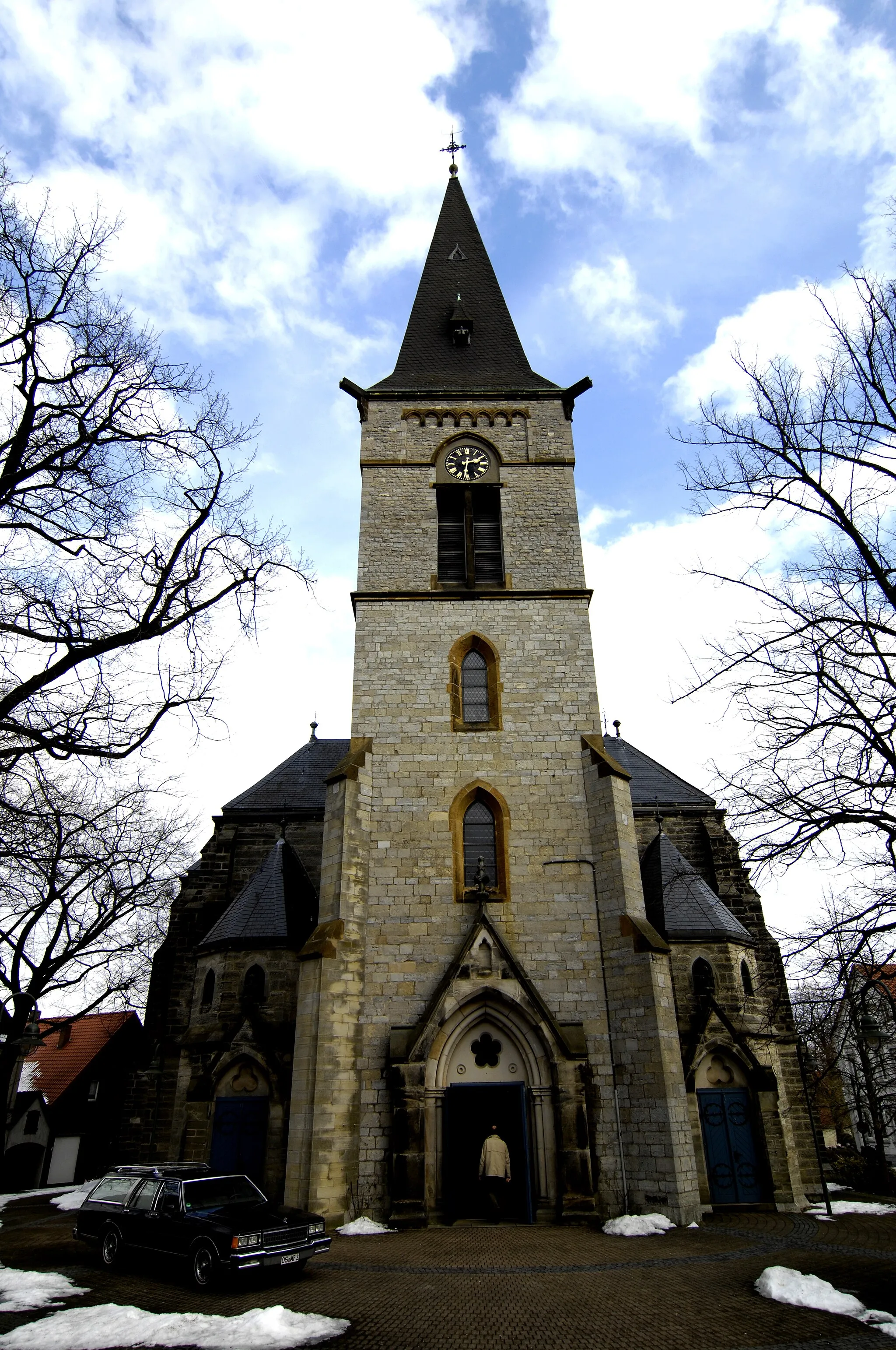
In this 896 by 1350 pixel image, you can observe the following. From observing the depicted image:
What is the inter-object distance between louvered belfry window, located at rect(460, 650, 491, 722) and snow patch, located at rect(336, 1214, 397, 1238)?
870cm

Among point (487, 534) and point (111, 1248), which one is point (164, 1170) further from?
point (487, 534)

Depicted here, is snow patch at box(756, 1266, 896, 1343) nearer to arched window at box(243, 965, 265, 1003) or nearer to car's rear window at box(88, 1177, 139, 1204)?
car's rear window at box(88, 1177, 139, 1204)

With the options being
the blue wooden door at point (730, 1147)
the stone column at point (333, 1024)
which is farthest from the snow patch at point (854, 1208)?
the stone column at point (333, 1024)

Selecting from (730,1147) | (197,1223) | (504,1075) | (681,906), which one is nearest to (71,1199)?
(504,1075)

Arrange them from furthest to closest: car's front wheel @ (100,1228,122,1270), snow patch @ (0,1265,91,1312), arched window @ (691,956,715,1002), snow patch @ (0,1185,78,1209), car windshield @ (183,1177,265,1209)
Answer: snow patch @ (0,1185,78,1209), arched window @ (691,956,715,1002), car's front wheel @ (100,1228,122,1270), car windshield @ (183,1177,265,1209), snow patch @ (0,1265,91,1312)

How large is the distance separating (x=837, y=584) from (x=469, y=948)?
8.48 metres

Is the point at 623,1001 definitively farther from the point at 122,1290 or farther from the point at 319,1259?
the point at 122,1290

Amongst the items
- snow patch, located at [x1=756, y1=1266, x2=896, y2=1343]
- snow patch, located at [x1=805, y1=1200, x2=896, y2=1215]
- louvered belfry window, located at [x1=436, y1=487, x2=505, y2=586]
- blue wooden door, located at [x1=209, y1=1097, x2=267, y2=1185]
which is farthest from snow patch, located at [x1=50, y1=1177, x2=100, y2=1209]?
louvered belfry window, located at [x1=436, y1=487, x2=505, y2=586]

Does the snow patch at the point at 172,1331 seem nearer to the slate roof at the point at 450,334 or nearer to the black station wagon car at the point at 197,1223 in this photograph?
the black station wagon car at the point at 197,1223

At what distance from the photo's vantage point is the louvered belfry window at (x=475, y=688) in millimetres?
17359

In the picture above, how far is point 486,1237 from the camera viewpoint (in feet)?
38.9

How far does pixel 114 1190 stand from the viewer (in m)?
10.6

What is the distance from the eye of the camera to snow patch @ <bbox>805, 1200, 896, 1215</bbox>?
15344 millimetres

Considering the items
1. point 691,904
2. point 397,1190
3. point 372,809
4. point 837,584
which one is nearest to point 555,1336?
point 397,1190
